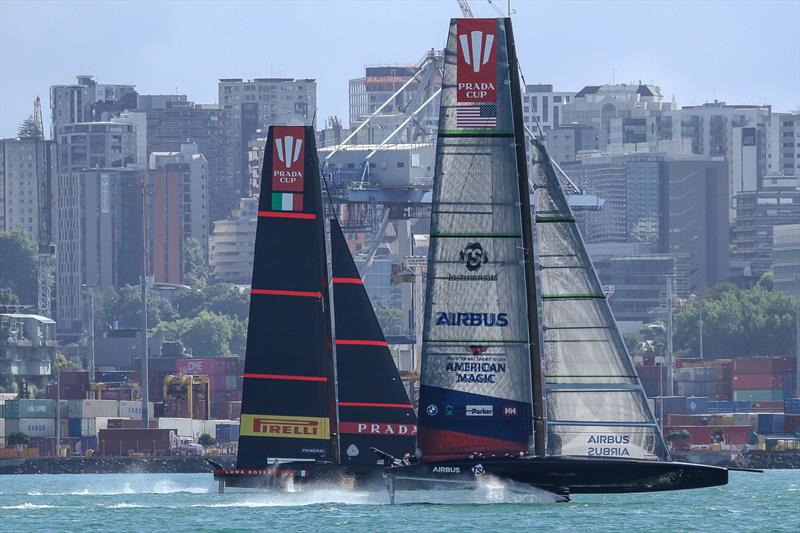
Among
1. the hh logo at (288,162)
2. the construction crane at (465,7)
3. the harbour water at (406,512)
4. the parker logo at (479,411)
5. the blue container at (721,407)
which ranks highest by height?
the construction crane at (465,7)

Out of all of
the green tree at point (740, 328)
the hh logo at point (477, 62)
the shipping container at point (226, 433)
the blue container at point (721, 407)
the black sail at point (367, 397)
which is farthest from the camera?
the green tree at point (740, 328)

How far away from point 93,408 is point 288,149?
239ft

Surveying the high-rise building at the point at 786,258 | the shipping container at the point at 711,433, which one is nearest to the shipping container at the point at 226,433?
the shipping container at the point at 711,433

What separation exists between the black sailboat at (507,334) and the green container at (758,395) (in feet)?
292

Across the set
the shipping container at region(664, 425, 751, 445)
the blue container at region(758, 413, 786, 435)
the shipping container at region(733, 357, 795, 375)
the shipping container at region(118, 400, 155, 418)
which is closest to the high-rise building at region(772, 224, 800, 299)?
the shipping container at region(733, 357, 795, 375)

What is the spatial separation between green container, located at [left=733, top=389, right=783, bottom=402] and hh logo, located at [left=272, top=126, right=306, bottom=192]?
82.9 metres

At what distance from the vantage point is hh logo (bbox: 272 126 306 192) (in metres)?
44.7

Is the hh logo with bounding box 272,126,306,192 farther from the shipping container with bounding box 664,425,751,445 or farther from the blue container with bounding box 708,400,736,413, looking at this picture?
the blue container with bounding box 708,400,736,413

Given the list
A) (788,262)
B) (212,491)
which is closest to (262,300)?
(212,491)

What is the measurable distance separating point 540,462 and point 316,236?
9.54m

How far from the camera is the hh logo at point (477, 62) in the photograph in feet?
119

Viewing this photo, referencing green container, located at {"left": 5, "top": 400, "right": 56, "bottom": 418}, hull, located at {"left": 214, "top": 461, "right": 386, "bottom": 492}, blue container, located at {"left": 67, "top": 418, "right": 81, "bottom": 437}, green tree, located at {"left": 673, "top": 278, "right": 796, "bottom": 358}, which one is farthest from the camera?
green tree, located at {"left": 673, "top": 278, "right": 796, "bottom": 358}

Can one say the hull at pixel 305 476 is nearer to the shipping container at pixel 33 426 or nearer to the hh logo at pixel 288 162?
the hh logo at pixel 288 162

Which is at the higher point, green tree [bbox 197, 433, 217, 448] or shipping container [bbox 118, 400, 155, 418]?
shipping container [bbox 118, 400, 155, 418]
